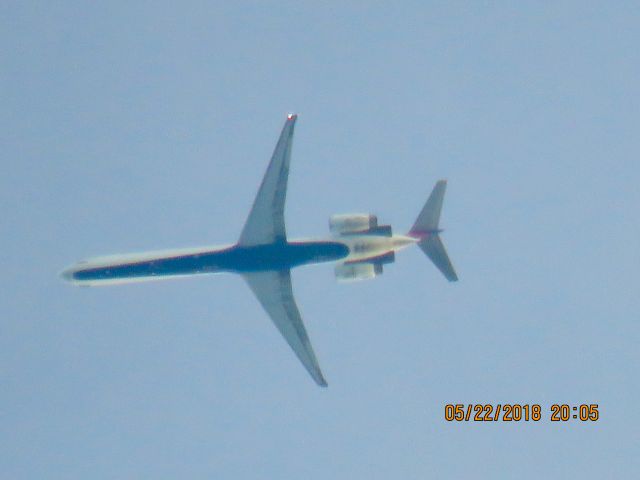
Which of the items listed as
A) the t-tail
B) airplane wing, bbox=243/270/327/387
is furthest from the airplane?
the t-tail

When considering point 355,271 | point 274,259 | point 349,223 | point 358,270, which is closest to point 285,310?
point 274,259

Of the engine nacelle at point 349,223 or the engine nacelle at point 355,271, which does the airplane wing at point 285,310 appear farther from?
the engine nacelle at point 349,223

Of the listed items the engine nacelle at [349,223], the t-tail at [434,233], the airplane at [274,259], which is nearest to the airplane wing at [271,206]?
the airplane at [274,259]

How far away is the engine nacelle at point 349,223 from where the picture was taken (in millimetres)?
67500

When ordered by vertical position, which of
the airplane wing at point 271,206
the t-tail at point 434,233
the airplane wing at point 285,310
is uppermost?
the airplane wing at point 271,206

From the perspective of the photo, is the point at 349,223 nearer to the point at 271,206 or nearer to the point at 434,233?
the point at 271,206

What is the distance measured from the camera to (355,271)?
224 feet

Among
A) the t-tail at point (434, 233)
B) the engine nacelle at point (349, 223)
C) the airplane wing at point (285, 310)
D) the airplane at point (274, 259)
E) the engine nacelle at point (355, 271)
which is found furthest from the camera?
the t-tail at point (434, 233)

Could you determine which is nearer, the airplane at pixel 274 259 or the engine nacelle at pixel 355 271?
the airplane at pixel 274 259

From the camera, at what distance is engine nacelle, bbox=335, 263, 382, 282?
68.2 m

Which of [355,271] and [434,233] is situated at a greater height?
[434,233]

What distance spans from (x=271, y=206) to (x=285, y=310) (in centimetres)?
825

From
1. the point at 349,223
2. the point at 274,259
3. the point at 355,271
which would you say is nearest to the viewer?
the point at 274,259

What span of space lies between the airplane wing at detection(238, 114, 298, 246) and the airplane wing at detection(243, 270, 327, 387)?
285 cm
